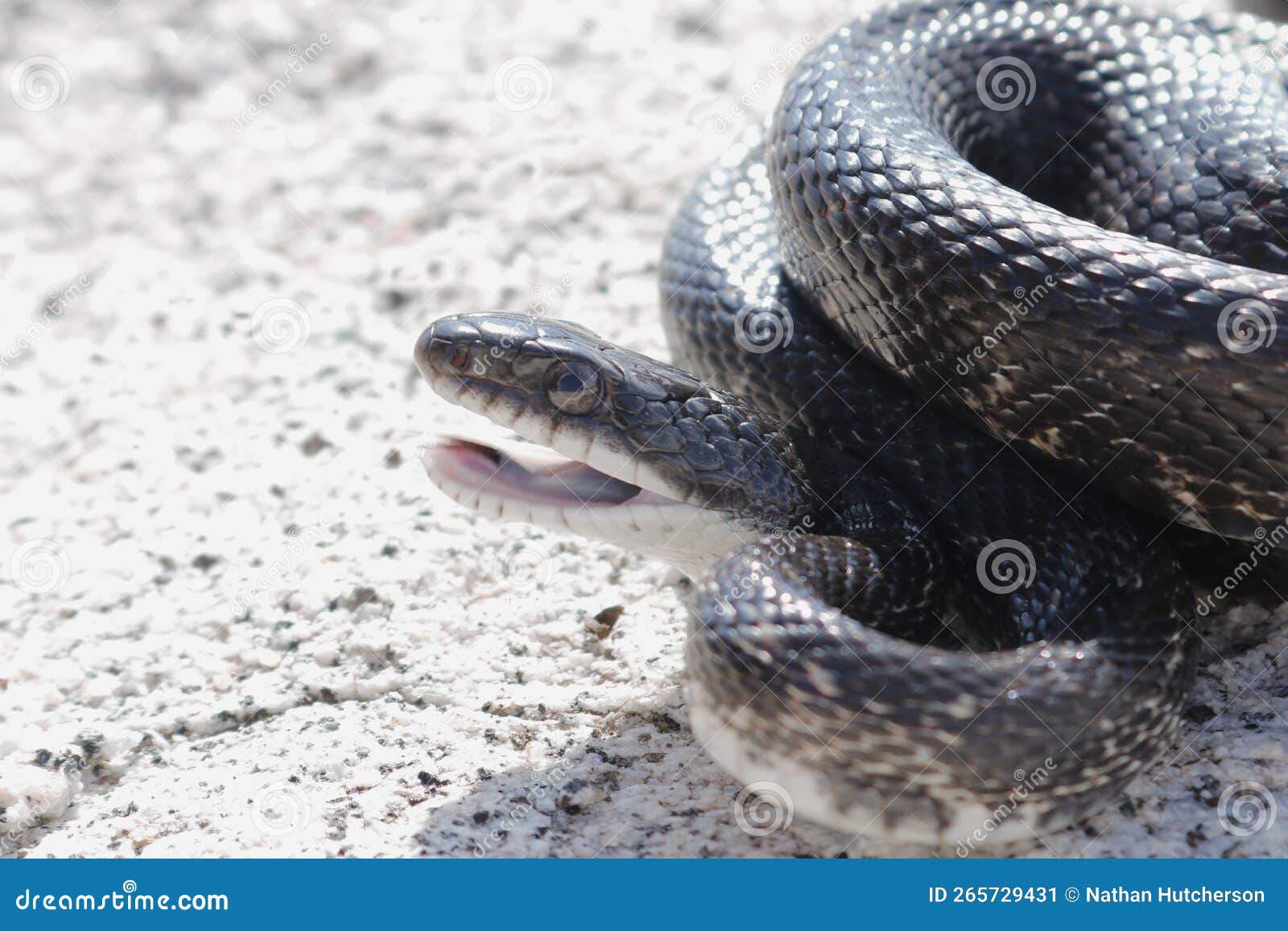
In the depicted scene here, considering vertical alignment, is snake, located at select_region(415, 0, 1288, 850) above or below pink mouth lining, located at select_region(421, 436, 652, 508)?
above

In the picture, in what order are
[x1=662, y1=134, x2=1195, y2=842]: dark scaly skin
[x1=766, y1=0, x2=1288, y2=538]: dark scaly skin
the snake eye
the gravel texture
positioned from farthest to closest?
the snake eye, the gravel texture, [x1=766, y1=0, x2=1288, y2=538]: dark scaly skin, [x1=662, y1=134, x2=1195, y2=842]: dark scaly skin

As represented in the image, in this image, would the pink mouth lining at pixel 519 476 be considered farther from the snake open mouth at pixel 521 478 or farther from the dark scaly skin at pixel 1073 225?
the dark scaly skin at pixel 1073 225

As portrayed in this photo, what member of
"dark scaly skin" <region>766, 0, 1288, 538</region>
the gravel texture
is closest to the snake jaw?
the gravel texture

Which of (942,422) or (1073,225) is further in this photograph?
(942,422)

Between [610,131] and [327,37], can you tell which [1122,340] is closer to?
[610,131]

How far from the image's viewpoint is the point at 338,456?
6.22 metres

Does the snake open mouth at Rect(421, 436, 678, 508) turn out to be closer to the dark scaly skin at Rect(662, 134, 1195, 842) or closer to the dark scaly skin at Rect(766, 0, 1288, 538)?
the dark scaly skin at Rect(662, 134, 1195, 842)

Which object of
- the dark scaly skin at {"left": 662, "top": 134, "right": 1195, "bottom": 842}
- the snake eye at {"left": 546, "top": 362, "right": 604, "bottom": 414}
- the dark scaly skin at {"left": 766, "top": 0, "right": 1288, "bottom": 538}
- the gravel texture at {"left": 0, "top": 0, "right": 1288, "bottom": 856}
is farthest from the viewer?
the snake eye at {"left": 546, "top": 362, "right": 604, "bottom": 414}

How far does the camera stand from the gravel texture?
4418mm

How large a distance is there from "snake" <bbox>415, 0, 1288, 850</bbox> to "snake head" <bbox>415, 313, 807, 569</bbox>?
0.03 feet

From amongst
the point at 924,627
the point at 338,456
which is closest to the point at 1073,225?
the point at 924,627

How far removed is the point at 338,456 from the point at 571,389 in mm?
1897

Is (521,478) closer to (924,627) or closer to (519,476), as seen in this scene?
(519,476)

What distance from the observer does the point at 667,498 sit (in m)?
4.81
